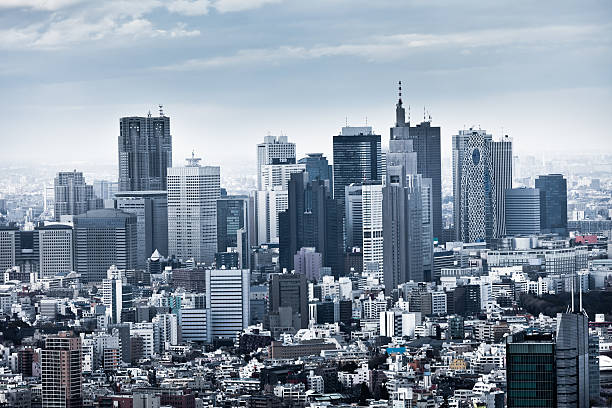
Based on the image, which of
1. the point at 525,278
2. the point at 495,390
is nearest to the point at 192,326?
the point at 525,278

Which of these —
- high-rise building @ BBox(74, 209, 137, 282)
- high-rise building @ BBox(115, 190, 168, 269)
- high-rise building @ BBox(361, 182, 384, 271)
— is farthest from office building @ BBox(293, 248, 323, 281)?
high-rise building @ BBox(74, 209, 137, 282)

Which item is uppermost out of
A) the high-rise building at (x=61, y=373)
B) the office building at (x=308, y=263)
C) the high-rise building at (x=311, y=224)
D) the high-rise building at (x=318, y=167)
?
the high-rise building at (x=318, y=167)

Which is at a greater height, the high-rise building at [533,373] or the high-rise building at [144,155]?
the high-rise building at [144,155]

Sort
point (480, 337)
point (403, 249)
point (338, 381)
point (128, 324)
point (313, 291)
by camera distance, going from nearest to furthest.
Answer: point (338, 381) < point (480, 337) < point (128, 324) < point (313, 291) < point (403, 249)

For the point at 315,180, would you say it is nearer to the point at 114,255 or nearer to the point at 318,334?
the point at 114,255

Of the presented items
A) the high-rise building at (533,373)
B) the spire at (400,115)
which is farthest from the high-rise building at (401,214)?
the high-rise building at (533,373)

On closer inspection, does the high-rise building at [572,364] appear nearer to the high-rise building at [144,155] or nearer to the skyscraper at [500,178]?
the skyscraper at [500,178]

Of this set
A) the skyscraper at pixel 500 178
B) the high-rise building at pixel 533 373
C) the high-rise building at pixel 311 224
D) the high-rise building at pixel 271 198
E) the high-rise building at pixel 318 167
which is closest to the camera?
the high-rise building at pixel 533 373
